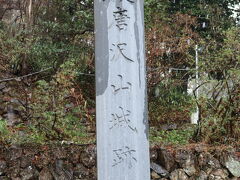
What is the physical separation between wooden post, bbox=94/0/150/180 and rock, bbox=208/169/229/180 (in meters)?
2.25

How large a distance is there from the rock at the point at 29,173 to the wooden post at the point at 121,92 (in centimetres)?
237

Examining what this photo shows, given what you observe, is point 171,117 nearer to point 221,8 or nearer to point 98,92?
point 221,8

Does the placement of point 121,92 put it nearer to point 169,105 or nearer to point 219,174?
point 219,174

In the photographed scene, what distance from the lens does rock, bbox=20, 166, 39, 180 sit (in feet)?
18.4

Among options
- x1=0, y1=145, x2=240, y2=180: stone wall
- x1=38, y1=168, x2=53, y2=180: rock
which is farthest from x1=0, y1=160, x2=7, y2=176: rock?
x1=38, y1=168, x2=53, y2=180: rock

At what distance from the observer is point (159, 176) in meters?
5.56

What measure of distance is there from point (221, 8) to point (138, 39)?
8158 mm

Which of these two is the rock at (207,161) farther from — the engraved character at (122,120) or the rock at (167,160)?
the engraved character at (122,120)

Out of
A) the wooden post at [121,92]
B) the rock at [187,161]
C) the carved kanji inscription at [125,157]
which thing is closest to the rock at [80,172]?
the rock at [187,161]

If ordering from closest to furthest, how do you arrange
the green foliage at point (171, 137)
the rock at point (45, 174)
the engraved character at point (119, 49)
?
the engraved character at point (119, 49) < the rock at point (45, 174) < the green foliage at point (171, 137)

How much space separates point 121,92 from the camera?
366cm

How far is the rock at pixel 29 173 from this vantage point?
5.61 m

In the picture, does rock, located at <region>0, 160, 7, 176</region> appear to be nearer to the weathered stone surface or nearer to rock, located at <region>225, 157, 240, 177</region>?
the weathered stone surface

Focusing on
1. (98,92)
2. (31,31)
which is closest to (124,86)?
(98,92)
